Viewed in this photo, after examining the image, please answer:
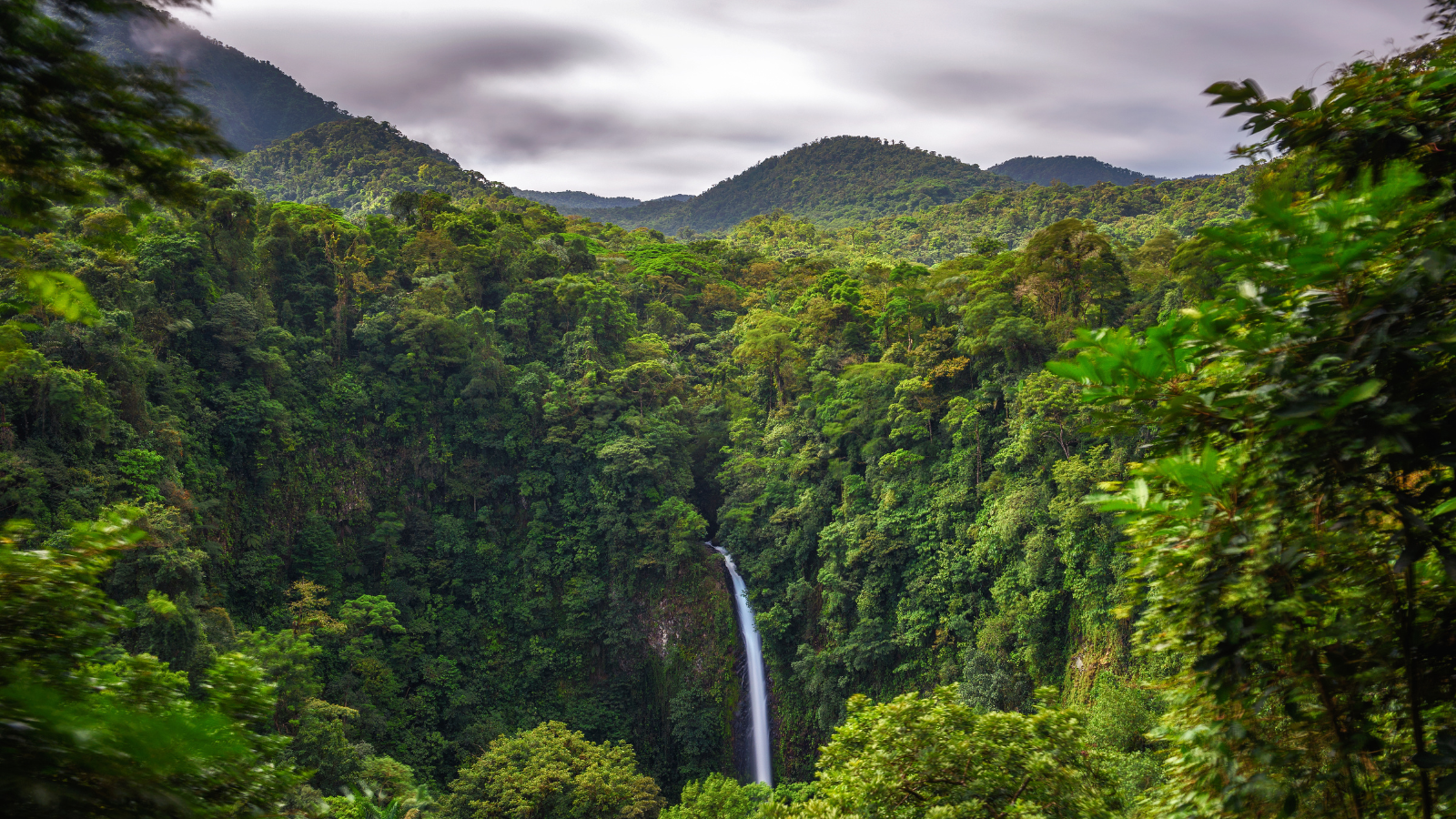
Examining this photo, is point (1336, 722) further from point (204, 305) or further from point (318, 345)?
point (318, 345)

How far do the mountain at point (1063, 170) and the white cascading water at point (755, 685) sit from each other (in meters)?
65.3

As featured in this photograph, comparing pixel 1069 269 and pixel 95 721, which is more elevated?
pixel 1069 269

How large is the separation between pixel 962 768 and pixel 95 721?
417 cm

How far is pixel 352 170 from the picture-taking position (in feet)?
109

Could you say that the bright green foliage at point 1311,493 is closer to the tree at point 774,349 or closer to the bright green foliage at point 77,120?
the bright green foliage at point 77,120

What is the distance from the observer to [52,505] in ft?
30.3

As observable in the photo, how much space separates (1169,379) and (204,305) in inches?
620

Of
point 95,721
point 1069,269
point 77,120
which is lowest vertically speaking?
point 95,721

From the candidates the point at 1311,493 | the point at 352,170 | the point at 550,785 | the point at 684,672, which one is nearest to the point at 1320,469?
the point at 1311,493

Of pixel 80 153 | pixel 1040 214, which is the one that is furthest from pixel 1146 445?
pixel 1040 214

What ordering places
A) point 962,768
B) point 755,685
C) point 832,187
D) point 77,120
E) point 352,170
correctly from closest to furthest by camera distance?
point 77,120, point 962,768, point 755,685, point 352,170, point 832,187

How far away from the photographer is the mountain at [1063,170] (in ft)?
227

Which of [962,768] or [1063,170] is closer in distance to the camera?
[962,768]

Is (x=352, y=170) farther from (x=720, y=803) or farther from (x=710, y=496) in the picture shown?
(x=720, y=803)
